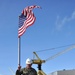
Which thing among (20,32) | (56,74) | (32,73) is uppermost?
(56,74)

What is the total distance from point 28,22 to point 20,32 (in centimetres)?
149

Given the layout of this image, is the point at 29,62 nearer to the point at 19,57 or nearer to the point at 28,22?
the point at 19,57

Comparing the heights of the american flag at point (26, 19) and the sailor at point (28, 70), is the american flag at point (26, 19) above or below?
above

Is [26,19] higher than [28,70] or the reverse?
higher

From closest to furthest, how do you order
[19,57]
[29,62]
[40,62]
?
[29,62] < [19,57] < [40,62]

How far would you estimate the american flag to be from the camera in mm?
38312

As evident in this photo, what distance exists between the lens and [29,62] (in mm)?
16438

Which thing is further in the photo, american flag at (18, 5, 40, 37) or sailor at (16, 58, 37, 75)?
american flag at (18, 5, 40, 37)

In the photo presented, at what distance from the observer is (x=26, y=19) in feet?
130

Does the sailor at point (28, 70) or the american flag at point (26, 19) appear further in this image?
the american flag at point (26, 19)

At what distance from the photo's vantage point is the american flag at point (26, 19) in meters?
38.3

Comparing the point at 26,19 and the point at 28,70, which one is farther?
the point at 26,19

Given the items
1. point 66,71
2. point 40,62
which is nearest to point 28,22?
point 40,62

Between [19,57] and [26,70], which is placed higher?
[19,57]
